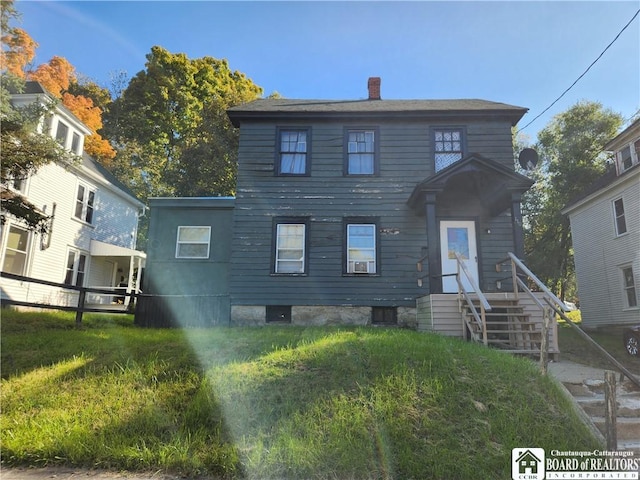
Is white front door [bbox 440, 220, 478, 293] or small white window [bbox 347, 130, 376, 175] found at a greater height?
small white window [bbox 347, 130, 376, 175]

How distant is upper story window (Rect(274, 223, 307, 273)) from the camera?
1112 cm

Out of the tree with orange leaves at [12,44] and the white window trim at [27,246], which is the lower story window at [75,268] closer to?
the white window trim at [27,246]

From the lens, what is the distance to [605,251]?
51.6 feet

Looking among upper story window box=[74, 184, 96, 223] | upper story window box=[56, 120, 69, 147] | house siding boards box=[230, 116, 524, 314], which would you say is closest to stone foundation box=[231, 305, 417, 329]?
house siding boards box=[230, 116, 524, 314]

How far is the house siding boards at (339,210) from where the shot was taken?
10.8m

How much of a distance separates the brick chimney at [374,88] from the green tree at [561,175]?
42.4 feet

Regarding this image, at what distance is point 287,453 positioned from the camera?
149 inches

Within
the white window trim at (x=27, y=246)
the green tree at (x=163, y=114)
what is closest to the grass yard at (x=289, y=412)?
the white window trim at (x=27, y=246)

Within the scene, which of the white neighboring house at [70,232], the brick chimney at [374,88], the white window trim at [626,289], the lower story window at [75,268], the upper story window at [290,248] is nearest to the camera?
the upper story window at [290,248]

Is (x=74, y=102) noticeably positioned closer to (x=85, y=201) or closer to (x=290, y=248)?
(x=85, y=201)

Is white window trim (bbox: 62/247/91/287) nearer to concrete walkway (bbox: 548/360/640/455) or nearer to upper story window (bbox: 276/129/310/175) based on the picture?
upper story window (bbox: 276/129/310/175)

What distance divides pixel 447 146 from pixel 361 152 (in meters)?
2.43

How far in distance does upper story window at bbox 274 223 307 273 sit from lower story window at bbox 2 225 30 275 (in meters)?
8.42

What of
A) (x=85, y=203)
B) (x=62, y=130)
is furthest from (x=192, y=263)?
(x=62, y=130)
